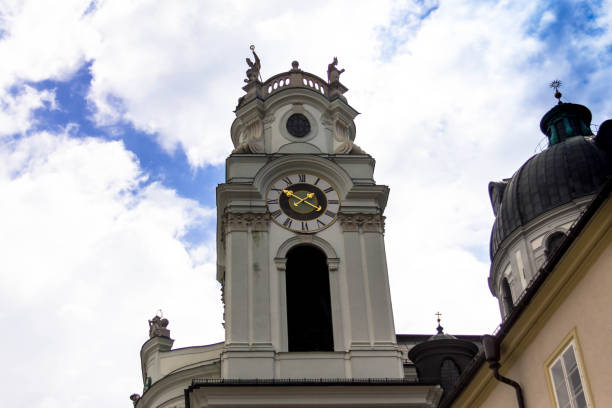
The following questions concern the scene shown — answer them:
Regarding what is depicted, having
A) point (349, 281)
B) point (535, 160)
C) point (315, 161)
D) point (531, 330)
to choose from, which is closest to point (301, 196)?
point (315, 161)

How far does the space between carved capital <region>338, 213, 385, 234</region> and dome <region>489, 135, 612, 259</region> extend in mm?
8708

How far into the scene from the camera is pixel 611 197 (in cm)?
1127

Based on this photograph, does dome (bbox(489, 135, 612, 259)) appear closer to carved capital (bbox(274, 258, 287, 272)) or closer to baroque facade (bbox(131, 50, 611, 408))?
baroque facade (bbox(131, 50, 611, 408))

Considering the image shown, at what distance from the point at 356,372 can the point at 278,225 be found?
17.1 feet

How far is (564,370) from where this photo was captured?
12.7 m

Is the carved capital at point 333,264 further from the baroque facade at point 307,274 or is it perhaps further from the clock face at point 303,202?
the clock face at point 303,202

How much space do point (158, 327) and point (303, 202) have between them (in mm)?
5672

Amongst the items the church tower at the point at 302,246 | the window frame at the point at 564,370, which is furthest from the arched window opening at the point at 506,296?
the window frame at the point at 564,370

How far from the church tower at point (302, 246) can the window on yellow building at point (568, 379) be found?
1244cm

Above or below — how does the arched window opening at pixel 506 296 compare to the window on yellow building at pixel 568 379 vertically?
above

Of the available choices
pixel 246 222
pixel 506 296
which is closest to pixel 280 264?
pixel 246 222

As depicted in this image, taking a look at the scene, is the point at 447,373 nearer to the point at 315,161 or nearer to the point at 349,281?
the point at 349,281

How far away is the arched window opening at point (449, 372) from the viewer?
2802 centimetres

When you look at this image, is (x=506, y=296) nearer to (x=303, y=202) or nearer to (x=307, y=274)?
(x=307, y=274)
